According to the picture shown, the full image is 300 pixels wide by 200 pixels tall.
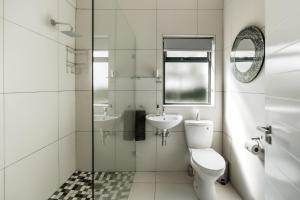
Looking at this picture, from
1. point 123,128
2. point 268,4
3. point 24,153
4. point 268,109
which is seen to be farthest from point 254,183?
point 24,153

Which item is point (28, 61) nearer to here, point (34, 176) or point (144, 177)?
point (34, 176)

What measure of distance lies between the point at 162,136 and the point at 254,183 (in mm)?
1204

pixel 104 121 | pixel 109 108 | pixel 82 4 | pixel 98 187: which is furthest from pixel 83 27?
pixel 98 187

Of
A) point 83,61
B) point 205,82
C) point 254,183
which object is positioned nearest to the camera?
point 254,183

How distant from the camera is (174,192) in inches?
91.0

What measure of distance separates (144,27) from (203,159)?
6.01ft

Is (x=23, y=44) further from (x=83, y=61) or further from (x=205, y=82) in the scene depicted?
(x=205, y=82)

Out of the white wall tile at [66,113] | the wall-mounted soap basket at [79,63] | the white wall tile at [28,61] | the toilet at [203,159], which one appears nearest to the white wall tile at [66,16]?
the wall-mounted soap basket at [79,63]

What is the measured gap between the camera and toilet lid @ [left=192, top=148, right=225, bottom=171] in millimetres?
1897

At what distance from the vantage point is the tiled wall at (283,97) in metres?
0.88

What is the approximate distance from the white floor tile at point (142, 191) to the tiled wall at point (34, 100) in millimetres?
865

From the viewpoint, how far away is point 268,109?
1183 millimetres

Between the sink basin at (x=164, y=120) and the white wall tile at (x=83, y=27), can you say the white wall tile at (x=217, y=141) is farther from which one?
the white wall tile at (x=83, y=27)

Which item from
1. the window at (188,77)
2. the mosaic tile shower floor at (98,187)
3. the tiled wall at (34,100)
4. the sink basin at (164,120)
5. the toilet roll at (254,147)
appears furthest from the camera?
the window at (188,77)
